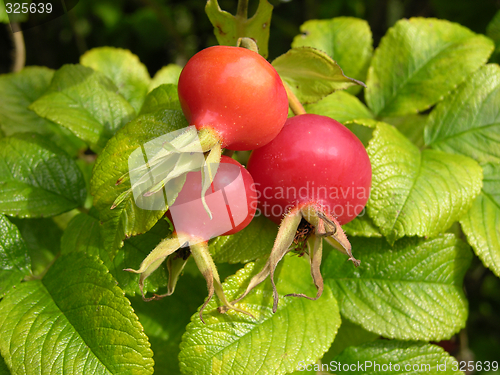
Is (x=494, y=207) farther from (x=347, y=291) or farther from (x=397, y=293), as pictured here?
(x=347, y=291)

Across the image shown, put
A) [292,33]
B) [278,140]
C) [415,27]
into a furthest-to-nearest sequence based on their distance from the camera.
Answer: [292,33] → [415,27] → [278,140]

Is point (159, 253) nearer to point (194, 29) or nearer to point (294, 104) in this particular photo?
point (294, 104)

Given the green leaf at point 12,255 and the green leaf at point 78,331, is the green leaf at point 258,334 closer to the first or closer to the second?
the green leaf at point 78,331

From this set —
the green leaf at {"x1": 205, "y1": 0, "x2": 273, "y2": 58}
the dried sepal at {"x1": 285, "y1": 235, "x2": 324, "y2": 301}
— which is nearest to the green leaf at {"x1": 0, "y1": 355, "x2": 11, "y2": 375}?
the dried sepal at {"x1": 285, "y1": 235, "x2": 324, "y2": 301}

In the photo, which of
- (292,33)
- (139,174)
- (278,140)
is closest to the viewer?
(139,174)

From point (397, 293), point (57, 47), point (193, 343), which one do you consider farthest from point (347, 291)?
point (57, 47)

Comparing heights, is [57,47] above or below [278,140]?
below

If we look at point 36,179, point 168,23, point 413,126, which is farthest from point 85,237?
point 168,23

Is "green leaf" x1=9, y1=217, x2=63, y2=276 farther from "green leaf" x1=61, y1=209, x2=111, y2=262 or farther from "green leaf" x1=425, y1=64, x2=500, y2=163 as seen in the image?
"green leaf" x1=425, y1=64, x2=500, y2=163
